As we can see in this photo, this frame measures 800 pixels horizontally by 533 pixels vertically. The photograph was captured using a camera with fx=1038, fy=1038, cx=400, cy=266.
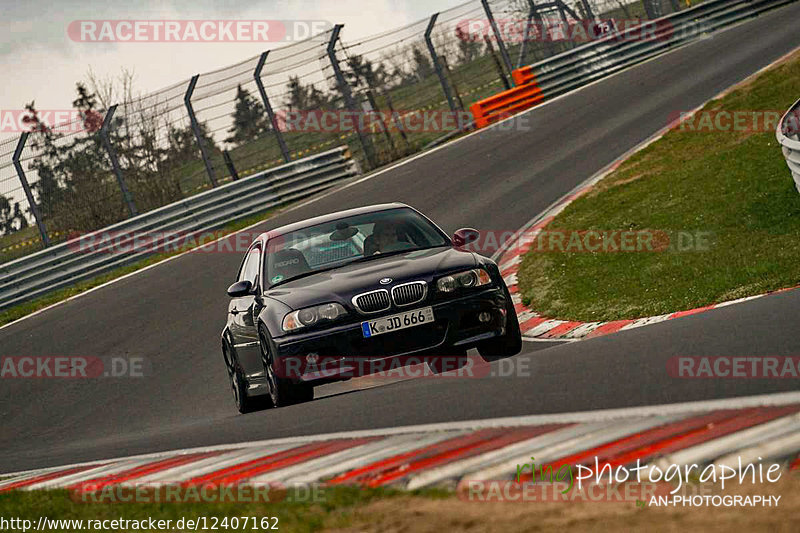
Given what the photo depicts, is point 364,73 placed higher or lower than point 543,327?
higher

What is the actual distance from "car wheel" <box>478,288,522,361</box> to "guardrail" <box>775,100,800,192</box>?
4.11 meters

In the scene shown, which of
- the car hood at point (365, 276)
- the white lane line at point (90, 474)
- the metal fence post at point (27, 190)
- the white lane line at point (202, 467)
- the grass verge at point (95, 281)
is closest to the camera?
the white lane line at point (202, 467)

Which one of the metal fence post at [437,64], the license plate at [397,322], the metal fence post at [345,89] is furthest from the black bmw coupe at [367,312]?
the metal fence post at [437,64]

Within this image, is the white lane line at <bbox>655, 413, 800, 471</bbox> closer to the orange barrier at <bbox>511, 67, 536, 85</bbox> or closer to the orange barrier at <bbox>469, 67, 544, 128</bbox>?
the orange barrier at <bbox>469, 67, 544, 128</bbox>

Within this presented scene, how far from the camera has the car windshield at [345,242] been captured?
888 centimetres

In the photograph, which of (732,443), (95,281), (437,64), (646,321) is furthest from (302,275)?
(437,64)

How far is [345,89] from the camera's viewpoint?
23.4m

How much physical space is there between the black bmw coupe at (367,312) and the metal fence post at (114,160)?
14198 mm

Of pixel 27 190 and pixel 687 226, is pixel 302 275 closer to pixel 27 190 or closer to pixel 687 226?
pixel 687 226

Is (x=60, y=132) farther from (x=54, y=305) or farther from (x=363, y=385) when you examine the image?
(x=363, y=385)

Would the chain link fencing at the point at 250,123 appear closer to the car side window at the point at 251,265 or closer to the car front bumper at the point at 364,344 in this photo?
the car side window at the point at 251,265

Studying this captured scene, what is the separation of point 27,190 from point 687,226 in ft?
47.2

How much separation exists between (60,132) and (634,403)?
61.9 ft

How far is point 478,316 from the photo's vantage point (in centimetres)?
797
